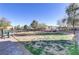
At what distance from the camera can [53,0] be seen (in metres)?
2.00

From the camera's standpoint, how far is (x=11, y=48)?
2.02 metres

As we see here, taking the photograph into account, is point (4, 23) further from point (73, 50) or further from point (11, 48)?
point (73, 50)

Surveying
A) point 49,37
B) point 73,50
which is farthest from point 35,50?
point 73,50

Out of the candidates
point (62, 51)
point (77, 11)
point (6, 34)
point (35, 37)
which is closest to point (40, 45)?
point (35, 37)

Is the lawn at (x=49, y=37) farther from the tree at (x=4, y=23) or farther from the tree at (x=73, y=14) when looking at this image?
the tree at (x=4, y=23)

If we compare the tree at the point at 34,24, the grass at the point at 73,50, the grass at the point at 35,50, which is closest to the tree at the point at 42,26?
the tree at the point at 34,24

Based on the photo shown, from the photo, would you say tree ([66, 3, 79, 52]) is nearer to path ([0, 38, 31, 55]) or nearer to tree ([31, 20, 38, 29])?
tree ([31, 20, 38, 29])

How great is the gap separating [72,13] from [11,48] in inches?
26.1

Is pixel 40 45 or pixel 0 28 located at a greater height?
pixel 0 28

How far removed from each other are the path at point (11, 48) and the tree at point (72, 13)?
1.62 ft

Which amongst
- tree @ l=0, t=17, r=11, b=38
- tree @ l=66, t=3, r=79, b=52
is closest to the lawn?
tree @ l=66, t=3, r=79, b=52

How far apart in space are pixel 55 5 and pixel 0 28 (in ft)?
1.84

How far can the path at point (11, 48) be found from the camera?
200 centimetres

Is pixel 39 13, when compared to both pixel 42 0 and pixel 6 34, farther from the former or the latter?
pixel 6 34
